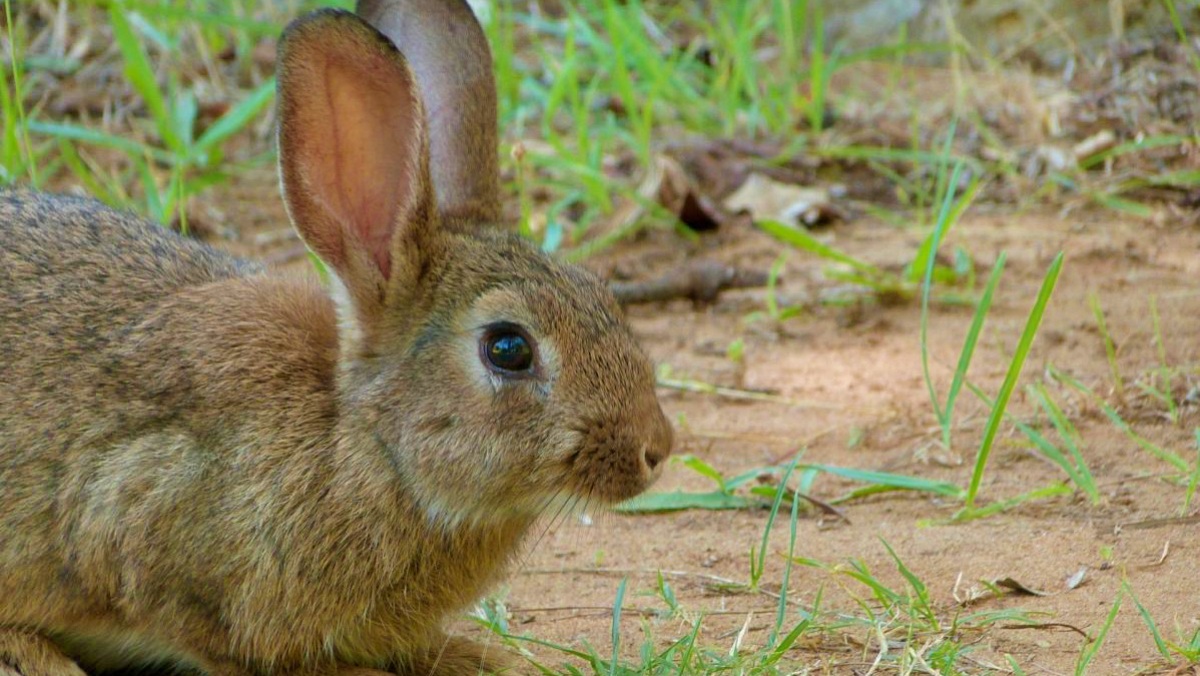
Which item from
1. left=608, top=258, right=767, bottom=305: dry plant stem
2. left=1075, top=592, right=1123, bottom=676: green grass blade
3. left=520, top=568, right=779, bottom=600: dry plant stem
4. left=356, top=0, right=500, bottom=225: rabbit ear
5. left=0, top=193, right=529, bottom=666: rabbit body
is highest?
left=356, top=0, right=500, bottom=225: rabbit ear

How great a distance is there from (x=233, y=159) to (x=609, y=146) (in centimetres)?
172

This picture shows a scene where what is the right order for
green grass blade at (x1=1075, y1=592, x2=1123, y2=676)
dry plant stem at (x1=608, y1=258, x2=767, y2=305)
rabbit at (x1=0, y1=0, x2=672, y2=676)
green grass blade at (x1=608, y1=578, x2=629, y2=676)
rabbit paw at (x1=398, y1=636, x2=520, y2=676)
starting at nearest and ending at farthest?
green grass blade at (x1=1075, y1=592, x2=1123, y2=676) < green grass blade at (x1=608, y1=578, x2=629, y2=676) < rabbit at (x1=0, y1=0, x2=672, y2=676) < rabbit paw at (x1=398, y1=636, x2=520, y2=676) < dry plant stem at (x1=608, y1=258, x2=767, y2=305)

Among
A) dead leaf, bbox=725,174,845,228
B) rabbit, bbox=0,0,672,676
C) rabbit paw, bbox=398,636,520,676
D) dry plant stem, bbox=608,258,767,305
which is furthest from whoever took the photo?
dead leaf, bbox=725,174,845,228

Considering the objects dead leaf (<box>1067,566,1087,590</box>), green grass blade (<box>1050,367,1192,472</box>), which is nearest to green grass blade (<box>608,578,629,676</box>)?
dead leaf (<box>1067,566,1087,590</box>)

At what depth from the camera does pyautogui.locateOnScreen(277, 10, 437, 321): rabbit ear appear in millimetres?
3488

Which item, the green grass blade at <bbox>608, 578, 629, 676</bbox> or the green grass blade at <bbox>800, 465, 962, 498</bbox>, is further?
the green grass blade at <bbox>800, 465, 962, 498</bbox>

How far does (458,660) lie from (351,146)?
121cm

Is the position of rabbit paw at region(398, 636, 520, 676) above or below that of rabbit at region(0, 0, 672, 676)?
below

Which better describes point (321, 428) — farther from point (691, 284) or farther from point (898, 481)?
point (691, 284)

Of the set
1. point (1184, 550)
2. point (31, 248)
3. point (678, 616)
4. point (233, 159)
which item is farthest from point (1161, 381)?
point (233, 159)

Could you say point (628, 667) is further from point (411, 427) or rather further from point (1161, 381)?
point (1161, 381)

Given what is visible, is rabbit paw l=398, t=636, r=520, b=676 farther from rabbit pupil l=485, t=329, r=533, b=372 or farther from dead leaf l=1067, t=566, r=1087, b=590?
dead leaf l=1067, t=566, r=1087, b=590

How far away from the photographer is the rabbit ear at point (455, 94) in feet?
13.3

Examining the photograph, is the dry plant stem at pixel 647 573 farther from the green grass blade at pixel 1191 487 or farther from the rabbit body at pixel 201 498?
the green grass blade at pixel 1191 487
